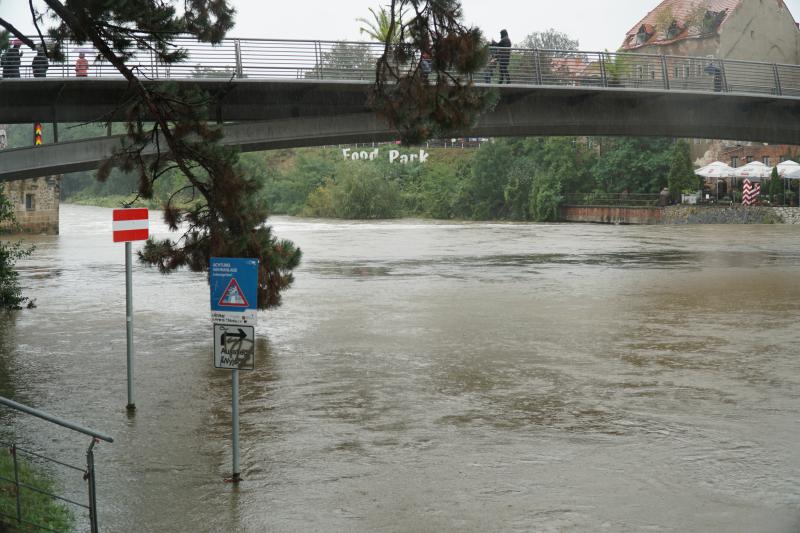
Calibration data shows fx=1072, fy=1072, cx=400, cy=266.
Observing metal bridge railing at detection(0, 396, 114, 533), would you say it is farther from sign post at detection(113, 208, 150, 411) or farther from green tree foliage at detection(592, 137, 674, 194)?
green tree foliage at detection(592, 137, 674, 194)

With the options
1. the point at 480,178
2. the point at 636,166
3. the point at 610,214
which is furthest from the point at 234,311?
the point at 480,178

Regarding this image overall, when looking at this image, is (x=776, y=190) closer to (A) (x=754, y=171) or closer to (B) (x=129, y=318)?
(A) (x=754, y=171)

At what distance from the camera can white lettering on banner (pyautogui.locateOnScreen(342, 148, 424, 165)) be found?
299 ft

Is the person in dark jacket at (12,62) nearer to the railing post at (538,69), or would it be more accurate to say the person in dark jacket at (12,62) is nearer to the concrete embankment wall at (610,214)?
the railing post at (538,69)

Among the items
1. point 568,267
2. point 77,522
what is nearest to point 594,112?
point 568,267

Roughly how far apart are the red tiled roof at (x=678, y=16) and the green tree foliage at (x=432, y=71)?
68.2 meters

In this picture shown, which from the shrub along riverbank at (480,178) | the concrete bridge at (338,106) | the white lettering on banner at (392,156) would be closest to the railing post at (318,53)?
the concrete bridge at (338,106)

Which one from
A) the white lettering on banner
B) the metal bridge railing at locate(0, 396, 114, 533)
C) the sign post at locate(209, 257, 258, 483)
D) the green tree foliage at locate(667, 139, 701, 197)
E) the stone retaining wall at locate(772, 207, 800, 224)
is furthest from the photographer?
the white lettering on banner

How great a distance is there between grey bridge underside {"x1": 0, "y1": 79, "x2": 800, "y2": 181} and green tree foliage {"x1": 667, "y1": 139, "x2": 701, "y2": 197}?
84.3ft

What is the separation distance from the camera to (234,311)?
916 cm

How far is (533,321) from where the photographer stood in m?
19.9

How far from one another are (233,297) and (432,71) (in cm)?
585

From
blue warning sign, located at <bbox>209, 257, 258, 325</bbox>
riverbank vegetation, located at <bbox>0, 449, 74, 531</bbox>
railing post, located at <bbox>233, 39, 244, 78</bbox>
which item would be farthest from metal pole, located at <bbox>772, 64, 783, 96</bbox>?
riverbank vegetation, located at <bbox>0, 449, 74, 531</bbox>

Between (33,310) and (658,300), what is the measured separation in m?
13.3
